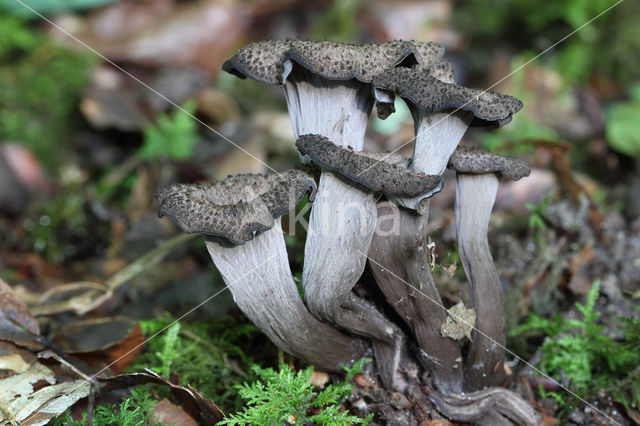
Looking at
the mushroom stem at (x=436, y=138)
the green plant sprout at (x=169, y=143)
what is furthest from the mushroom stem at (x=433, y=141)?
the green plant sprout at (x=169, y=143)

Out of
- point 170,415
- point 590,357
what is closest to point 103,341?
point 170,415

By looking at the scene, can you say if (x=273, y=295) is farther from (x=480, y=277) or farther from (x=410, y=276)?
(x=480, y=277)

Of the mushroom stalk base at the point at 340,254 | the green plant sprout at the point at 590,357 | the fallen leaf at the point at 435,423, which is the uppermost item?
the mushroom stalk base at the point at 340,254

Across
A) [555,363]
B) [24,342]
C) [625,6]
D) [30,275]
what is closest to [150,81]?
[30,275]

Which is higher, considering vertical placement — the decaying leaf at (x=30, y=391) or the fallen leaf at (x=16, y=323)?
the fallen leaf at (x=16, y=323)

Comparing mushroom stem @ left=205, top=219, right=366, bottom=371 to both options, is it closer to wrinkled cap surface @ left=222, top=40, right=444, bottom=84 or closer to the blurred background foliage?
the blurred background foliage

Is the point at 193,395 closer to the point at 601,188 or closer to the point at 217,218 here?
the point at 217,218

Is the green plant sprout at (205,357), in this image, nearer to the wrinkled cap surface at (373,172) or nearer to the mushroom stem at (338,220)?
the mushroom stem at (338,220)
